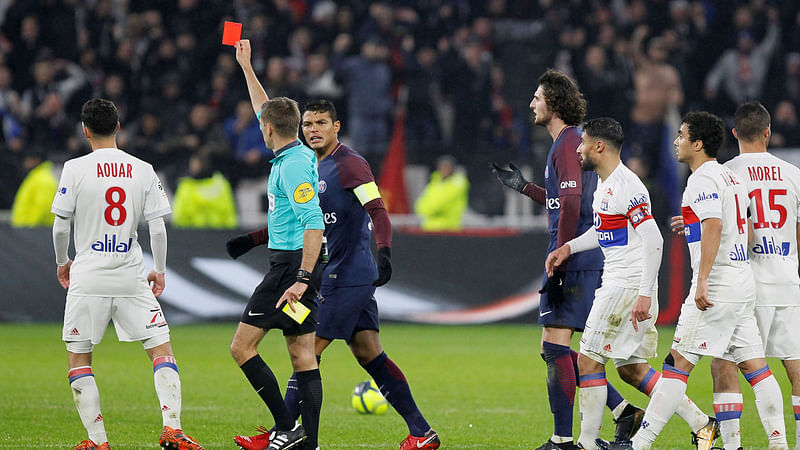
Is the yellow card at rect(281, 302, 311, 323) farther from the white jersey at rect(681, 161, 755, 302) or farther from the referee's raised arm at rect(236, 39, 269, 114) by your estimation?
the white jersey at rect(681, 161, 755, 302)

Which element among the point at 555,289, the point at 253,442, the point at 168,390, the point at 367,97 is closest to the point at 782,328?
the point at 555,289

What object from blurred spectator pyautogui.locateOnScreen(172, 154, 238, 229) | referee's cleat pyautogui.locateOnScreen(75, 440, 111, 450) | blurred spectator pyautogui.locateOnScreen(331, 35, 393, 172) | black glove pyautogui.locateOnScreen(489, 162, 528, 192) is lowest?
referee's cleat pyautogui.locateOnScreen(75, 440, 111, 450)

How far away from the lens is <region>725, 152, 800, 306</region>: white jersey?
7.07m

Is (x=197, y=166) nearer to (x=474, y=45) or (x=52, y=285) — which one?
(x=52, y=285)

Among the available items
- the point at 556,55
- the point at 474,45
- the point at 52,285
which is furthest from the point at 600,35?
the point at 52,285

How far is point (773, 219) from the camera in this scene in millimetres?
7125

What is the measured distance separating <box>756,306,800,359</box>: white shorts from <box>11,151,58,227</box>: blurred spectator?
1237 cm

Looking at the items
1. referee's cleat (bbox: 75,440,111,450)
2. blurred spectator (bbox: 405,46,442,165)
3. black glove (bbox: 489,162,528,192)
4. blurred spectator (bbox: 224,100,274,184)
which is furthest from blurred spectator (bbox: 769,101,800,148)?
referee's cleat (bbox: 75,440,111,450)

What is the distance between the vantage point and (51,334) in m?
14.8

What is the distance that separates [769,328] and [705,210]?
1023 millimetres

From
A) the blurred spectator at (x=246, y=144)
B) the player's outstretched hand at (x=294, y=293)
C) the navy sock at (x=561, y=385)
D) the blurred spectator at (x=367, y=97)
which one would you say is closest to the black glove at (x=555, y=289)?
the navy sock at (x=561, y=385)

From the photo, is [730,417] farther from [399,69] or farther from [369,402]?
[399,69]

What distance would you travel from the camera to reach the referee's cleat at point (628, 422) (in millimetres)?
7391

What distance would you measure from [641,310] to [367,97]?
13359 mm
